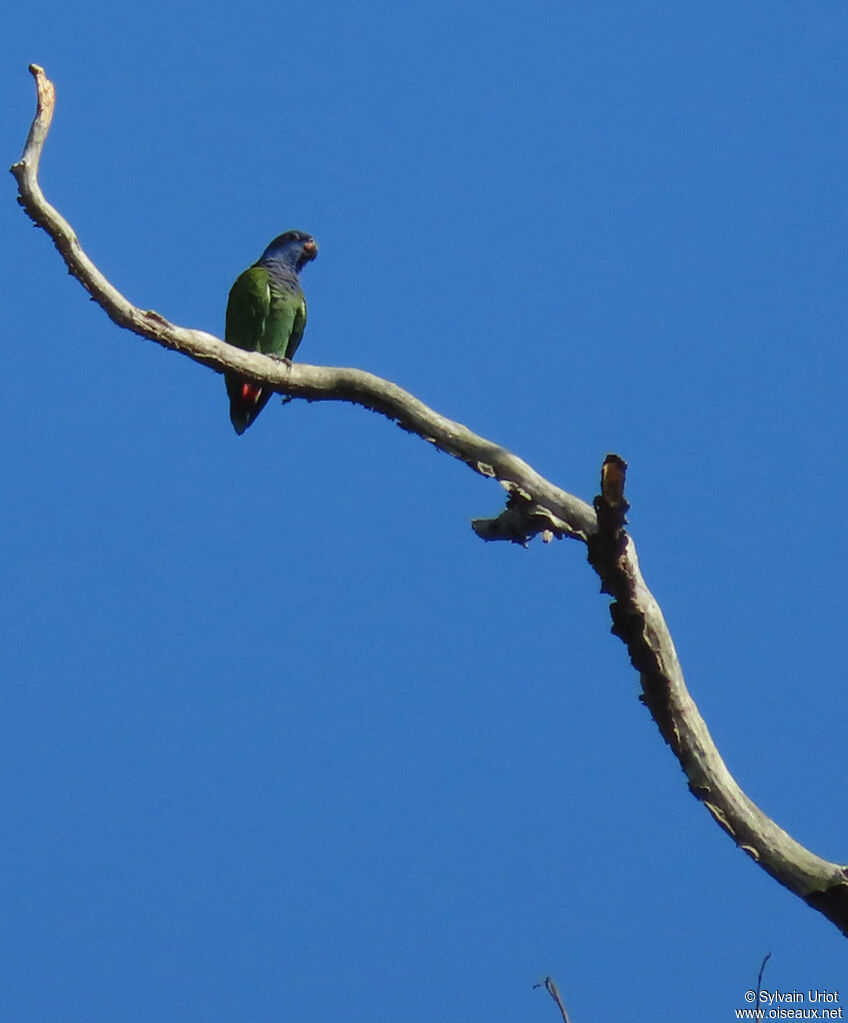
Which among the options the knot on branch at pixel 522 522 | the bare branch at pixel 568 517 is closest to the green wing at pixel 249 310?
the bare branch at pixel 568 517

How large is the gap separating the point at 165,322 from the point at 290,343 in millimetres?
3627

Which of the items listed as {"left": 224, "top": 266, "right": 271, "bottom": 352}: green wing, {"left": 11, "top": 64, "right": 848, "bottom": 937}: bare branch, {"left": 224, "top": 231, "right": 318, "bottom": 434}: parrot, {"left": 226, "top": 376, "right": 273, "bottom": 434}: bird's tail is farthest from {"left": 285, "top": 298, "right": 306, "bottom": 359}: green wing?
{"left": 11, "top": 64, "right": 848, "bottom": 937}: bare branch

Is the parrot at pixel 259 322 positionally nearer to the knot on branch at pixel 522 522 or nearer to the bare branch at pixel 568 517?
the bare branch at pixel 568 517

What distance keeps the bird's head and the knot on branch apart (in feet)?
14.4

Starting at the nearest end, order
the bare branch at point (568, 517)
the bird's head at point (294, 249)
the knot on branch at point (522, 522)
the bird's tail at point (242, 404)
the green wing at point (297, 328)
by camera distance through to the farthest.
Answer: the bare branch at point (568, 517) < the knot on branch at point (522, 522) < the bird's tail at point (242, 404) < the green wing at point (297, 328) < the bird's head at point (294, 249)

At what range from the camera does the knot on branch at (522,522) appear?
337cm

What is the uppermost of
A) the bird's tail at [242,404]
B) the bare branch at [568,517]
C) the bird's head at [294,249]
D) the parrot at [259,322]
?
the bird's head at [294,249]

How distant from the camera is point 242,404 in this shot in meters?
6.92

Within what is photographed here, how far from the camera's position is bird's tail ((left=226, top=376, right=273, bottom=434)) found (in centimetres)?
687

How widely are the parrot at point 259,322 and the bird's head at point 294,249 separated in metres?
0.32

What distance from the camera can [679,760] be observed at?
125 inches

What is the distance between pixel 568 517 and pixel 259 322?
156 inches

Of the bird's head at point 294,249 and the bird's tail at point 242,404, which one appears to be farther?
the bird's head at point 294,249

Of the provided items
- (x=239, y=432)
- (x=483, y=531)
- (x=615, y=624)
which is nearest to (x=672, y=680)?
(x=615, y=624)
